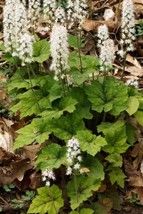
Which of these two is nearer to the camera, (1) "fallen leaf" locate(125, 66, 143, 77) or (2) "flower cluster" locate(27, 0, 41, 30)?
(2) "flower cluster" locate(27, 0, 41, 30)

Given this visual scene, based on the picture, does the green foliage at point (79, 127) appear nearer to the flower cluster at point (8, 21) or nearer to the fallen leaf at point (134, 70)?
the flower cluster at point (8, 21)

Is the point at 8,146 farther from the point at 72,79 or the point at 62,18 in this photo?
the point at 62,18

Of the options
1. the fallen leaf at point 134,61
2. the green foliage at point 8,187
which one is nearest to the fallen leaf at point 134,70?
the fallen leaf at point 134,61

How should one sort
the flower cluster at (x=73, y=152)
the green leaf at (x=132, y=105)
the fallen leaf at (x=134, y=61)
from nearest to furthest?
the flower cluster at (x=73, y=152) → the green leaf at (x=132, y=105) → the fallen leaf at (x=134, y=61)

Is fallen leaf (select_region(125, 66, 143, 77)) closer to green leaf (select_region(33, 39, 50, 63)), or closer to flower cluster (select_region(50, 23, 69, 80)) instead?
green leaf (select_region(33, 39, 50, 63))

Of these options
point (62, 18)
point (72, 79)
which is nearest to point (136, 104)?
point (72, 79)

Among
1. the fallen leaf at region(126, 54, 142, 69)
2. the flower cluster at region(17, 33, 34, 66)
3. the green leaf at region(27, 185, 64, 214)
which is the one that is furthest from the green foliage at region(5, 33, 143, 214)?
the fallen leaf at region(126, 54, 142, 69)
